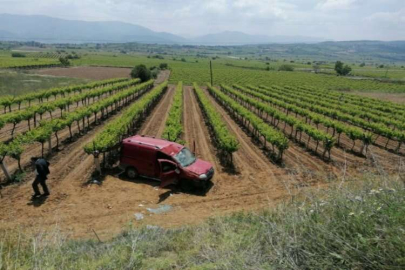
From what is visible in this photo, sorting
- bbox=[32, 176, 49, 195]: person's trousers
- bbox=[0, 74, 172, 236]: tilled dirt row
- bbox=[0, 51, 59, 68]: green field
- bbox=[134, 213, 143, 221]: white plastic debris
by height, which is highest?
bbox=[0, 51, 59, 68]: green field

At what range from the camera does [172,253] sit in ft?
20.9

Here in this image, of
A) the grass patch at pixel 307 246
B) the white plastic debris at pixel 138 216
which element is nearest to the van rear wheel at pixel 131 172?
the white plastic debris at pixel 138 216

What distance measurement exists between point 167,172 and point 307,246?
9.88 meters

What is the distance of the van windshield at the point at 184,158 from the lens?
1440 cm

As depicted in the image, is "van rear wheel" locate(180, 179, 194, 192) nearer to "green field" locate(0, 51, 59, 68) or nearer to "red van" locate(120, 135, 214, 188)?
"red van" locate(120, 135, 214, 188)

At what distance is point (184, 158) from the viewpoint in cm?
1477

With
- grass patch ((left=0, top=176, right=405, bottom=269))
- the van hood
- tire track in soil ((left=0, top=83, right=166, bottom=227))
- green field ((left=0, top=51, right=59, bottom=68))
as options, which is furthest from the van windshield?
green field ((left=0, top=51, right=59, bottom=68))

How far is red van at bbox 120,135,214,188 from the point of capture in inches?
550

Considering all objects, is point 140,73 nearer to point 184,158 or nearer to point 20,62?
point 20,62

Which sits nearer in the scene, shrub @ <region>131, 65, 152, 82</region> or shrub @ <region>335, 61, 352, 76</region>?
shrub @ <region>131, 65, 152, 82</region>

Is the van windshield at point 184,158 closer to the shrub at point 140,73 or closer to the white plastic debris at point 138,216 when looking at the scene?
the white plastic debris at point 138,216

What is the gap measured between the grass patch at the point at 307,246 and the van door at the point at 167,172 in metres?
7.09

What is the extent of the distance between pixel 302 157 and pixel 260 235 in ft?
50.1

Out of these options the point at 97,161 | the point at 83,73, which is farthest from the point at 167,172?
the point at 83,73
